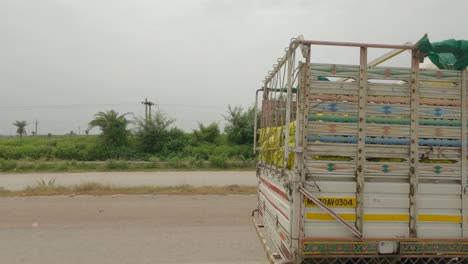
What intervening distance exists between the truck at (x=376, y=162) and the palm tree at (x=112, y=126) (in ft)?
113

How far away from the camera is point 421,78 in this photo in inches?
139

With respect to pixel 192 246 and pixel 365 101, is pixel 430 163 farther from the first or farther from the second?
pixel 192 246

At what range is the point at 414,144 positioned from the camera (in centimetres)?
349

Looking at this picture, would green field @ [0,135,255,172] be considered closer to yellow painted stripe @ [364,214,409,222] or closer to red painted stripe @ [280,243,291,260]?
red painted stripe @ [280,243,291,260]

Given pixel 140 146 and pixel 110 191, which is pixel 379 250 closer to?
pixel 110 191

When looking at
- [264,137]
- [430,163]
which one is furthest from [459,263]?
[264,137]

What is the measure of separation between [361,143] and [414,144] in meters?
0.48

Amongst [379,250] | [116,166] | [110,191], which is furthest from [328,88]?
[116,166]

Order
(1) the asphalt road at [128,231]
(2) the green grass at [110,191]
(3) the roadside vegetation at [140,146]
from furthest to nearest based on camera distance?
(3) the roadside vegetation at [140,146], (2) the green grass at [110,191], (1) the asphalt road at [128,231]

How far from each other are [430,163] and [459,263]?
0.98 metres

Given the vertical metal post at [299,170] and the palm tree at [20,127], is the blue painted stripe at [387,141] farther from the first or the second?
the palm tree at [20,127]

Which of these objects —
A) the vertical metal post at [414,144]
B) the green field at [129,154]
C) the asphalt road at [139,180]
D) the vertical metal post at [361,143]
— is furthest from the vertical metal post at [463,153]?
the green field at [129,154]

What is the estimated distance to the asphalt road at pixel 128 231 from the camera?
20.8 feet

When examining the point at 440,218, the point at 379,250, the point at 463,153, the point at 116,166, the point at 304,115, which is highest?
the point at 304,115
